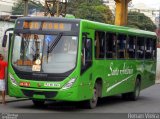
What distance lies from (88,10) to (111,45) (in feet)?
195

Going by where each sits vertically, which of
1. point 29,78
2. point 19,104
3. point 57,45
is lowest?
point 19,104

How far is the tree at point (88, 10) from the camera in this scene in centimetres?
7450

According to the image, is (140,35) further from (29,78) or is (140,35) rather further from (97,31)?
(29,78)

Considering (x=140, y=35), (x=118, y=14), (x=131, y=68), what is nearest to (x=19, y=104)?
(x=131, y=68)

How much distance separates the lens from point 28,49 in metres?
15.5

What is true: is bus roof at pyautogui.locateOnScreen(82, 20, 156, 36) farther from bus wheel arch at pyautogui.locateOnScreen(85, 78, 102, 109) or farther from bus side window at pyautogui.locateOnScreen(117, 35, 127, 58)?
bus wheel arch at pyautogui.locateOnScreen(85, 78, 102, 109)

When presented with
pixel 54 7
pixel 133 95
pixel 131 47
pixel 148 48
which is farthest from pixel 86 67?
pixel 54 7

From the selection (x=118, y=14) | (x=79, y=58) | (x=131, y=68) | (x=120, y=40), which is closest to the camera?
(x=79, y=58)

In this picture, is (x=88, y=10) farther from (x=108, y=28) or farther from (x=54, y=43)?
(x=54, y=43)

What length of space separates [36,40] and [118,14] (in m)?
20.0

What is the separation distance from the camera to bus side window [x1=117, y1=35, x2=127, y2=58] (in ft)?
61.8

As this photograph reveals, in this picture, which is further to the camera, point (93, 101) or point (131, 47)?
point (131, 47)

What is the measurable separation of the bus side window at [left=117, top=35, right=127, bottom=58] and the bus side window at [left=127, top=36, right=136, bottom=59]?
50 cm

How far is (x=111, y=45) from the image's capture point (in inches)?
706
